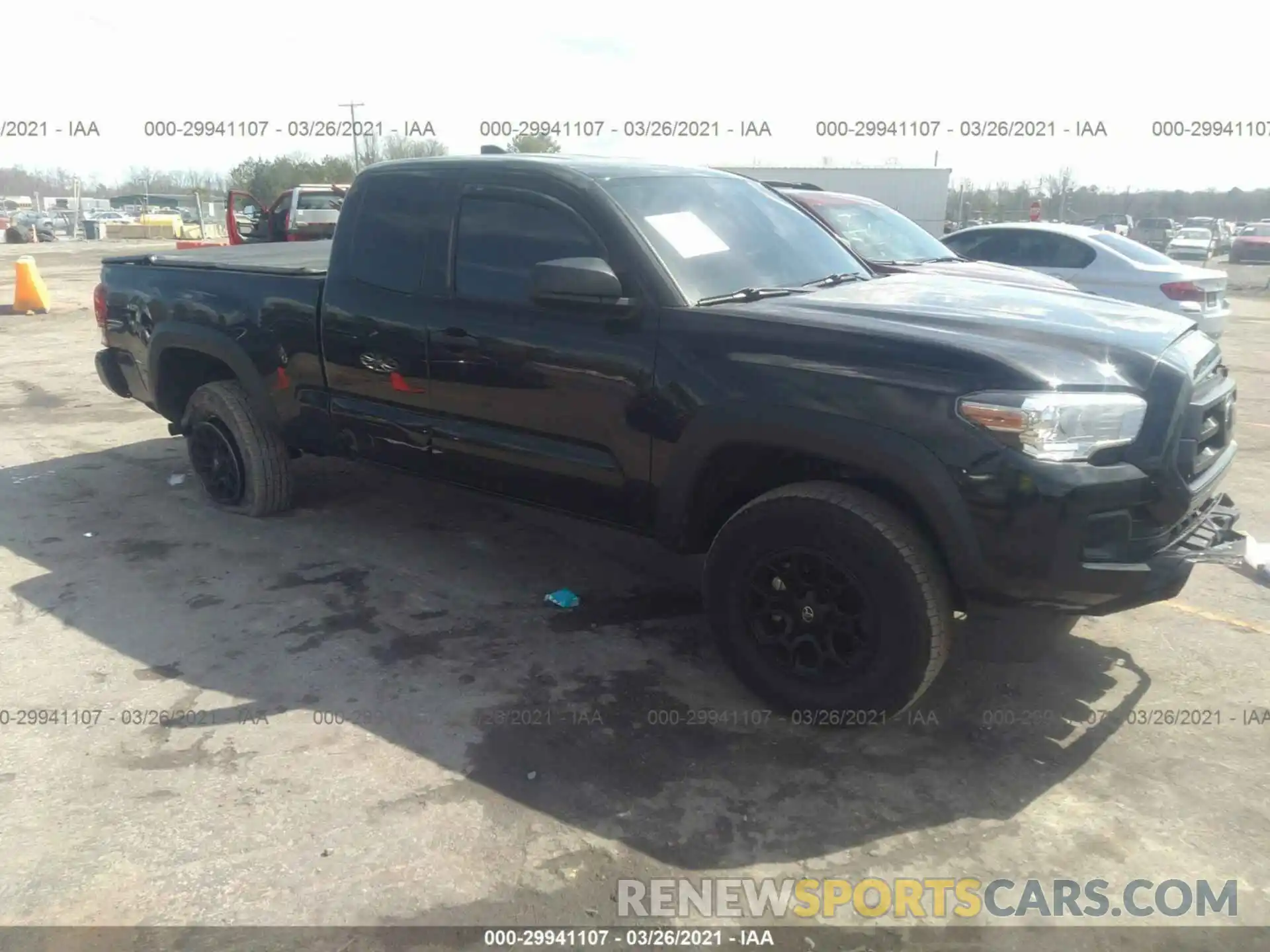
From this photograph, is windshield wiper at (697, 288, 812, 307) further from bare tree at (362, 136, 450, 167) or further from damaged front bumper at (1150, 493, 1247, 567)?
bare tree at (362, 136, 450, 167)

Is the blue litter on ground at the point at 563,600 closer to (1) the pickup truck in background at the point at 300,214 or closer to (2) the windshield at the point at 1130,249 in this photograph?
(2) the windshield at the point at 1130,249

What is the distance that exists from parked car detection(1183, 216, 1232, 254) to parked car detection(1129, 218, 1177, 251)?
1.59 metres

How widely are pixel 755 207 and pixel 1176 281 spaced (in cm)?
660

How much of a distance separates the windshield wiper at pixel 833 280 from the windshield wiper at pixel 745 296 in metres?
0.16

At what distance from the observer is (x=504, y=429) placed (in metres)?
3.98

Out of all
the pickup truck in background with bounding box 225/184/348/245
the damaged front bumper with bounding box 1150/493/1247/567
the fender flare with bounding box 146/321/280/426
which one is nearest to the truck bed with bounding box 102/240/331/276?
the fender flare with bounding box 146/321/280/426

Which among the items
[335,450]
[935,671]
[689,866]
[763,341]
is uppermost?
[763,341]

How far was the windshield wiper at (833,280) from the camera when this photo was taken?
394 centimetres

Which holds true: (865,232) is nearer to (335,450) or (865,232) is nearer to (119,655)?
(335,450)

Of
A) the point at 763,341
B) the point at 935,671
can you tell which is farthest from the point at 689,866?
the point at 763,341

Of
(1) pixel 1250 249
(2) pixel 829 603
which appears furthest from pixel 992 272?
(1) pixel 1250 249

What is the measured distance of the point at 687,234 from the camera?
377 cm

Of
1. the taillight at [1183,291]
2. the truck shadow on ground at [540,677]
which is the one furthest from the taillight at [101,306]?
the taillight at [1183,291]

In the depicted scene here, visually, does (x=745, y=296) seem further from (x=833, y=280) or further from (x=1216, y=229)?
(x=1216, y=229)
